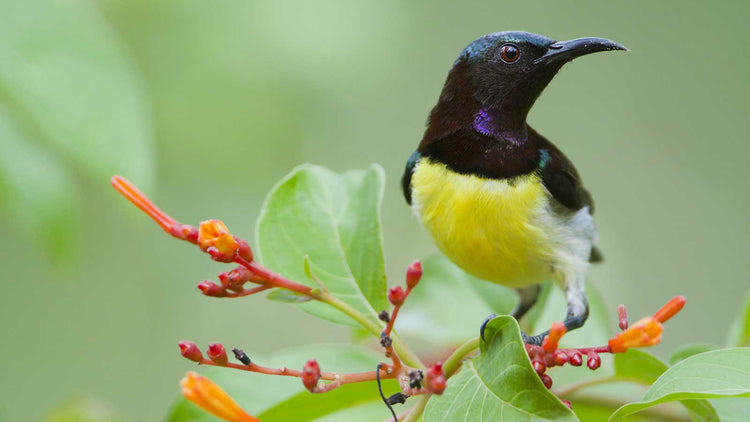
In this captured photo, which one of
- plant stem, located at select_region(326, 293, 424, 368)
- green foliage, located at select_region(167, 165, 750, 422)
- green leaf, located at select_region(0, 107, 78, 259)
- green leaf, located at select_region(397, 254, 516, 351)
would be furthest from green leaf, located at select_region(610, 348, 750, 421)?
green leaf, located at select_region(0, 107, 78, 259)

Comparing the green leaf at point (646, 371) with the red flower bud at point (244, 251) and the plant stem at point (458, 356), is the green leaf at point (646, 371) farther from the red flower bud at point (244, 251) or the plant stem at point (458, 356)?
the red flower bud at point (244, 251)

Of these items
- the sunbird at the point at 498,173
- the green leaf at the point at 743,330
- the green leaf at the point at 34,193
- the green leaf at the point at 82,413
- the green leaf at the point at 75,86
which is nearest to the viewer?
the green leaf at the point at 75,86

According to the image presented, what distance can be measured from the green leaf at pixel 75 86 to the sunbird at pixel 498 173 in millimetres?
657

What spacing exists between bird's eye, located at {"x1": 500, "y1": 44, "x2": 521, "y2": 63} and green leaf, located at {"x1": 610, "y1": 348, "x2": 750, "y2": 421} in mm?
776

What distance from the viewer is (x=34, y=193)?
1.73m

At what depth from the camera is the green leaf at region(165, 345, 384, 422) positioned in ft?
5.73

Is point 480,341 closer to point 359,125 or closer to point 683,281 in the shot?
point 359,125

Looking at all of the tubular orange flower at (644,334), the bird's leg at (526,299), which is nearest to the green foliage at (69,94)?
the tubular orange flower at (644,334)

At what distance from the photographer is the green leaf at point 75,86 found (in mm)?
1597

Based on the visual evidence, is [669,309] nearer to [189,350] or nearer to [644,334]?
[644,334]

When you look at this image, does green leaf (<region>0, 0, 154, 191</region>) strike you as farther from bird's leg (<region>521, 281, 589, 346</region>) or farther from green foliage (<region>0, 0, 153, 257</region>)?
bird's leg (<region>521, 281, 589, 346</region>)

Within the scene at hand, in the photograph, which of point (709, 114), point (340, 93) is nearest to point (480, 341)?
point (340, 93)

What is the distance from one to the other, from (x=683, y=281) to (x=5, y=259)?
4.94m

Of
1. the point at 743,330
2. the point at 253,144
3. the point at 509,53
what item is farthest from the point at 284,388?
the point at 253,144
